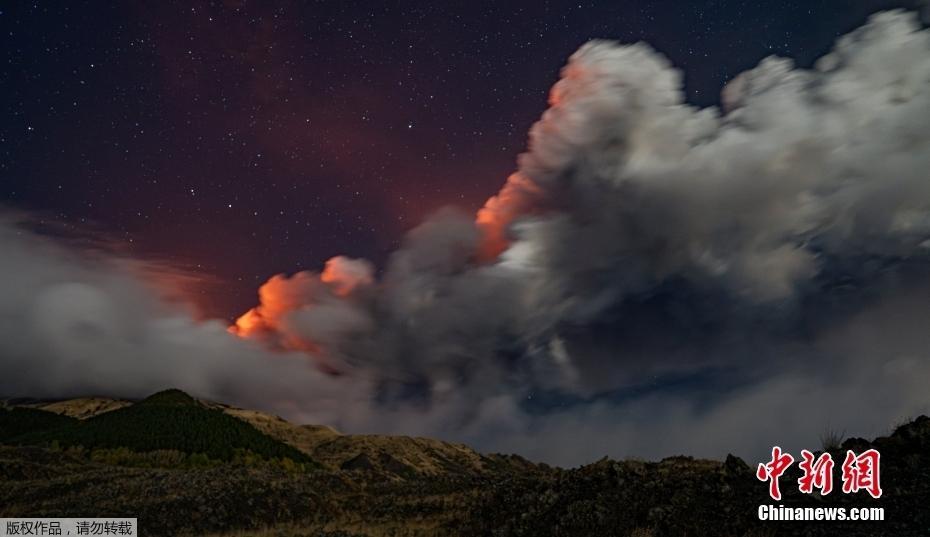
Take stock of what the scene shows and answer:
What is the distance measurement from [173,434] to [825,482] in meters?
136

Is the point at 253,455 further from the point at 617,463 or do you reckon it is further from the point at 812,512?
the point at 812,512

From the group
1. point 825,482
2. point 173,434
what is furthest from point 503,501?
point 173,434

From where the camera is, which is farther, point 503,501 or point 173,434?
point 173,434

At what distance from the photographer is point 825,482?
18.5 metres

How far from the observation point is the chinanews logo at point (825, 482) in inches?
671

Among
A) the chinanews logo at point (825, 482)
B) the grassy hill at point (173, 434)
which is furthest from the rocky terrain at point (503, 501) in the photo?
the grassy hill at point (173, 434)

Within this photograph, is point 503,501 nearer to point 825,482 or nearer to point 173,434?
point 825,482

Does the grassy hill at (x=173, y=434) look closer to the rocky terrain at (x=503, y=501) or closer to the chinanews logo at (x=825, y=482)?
the rocky terrain at (x=503, y=501)

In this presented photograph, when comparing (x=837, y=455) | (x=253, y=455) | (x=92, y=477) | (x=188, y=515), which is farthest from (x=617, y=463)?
(x=253, y=455)

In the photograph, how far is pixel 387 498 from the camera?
3797 centimetres

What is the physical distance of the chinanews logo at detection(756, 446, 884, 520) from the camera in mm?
17031

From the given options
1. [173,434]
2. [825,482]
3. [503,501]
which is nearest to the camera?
[825,482]

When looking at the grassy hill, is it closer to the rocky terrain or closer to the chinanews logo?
the rocky terrain

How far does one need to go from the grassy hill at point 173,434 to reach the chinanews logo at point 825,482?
119870 mm
